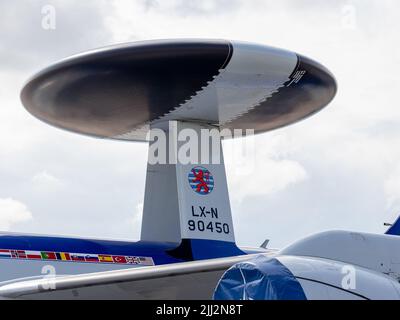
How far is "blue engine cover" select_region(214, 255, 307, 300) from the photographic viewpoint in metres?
5.39

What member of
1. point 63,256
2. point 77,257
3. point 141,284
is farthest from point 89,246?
point 141,284

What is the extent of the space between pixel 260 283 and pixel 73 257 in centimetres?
820

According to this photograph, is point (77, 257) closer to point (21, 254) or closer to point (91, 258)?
point (91, 258)

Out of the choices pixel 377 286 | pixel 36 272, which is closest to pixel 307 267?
pixel 377 286

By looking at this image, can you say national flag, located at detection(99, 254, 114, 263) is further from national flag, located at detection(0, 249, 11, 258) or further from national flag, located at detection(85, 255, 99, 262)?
national flag, located at detection(0, 249, 11, 258)

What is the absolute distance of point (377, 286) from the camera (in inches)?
229

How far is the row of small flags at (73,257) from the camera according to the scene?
12.5 m

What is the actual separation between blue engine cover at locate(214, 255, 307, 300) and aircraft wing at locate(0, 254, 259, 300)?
6.82 feet

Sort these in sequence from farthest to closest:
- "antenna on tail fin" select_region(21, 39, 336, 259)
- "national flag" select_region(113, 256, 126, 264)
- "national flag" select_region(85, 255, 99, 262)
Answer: "antenna on tail fin" select_region(21, 39, 336, 259) < "national flag" select_region(113, 256, 126, 264) < "national flag" select_region(85, 255, 99, 262)

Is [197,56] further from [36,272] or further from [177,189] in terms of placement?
[36,272]

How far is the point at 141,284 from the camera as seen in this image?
891cm

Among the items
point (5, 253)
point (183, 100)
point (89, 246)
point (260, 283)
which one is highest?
point (183, 100)

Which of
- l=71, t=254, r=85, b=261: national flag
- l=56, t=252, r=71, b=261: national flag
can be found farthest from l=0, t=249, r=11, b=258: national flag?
l=71, t=254, r=85, b=261: national flag

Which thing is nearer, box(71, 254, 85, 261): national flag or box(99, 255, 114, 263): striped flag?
box(71, 254, 85, 261): national flag
